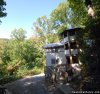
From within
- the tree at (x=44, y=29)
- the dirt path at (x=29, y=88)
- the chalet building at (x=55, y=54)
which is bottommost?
the dirt path at (x=29, y=88)

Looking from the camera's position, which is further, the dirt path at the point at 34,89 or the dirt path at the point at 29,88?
the dirt path at the point at 29,88

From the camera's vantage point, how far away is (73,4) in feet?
103

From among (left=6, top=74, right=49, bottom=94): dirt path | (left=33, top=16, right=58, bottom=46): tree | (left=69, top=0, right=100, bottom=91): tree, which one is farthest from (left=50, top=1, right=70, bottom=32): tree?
(left=69, top=0, right=100, bottom=91): tree

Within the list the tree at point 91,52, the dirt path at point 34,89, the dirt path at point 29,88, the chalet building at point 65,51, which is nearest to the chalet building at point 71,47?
the chalet building at point 65,51

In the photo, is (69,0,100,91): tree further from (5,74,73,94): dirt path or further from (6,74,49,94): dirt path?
(6,74,49,94): dirt path

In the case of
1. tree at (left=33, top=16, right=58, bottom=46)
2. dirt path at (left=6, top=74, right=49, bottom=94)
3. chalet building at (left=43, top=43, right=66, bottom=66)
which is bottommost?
dirt path at (left=6, top=74, right=49, bottom=94)

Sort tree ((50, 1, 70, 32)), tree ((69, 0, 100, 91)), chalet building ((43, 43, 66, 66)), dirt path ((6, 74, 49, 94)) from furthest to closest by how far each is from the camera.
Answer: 1. tree ((50, 1, 70, 32))
2. chalet building ((43, 43, 66, 66))
3. dirt path ((6, 74, 49, 94))
4. tree ((69, 0, 100, 91))

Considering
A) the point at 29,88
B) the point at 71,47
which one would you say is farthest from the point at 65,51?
the point at 29,88

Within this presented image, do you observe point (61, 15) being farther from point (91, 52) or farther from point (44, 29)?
point (91, 52)

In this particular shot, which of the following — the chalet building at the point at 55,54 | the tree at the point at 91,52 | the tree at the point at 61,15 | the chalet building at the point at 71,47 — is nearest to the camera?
the tree at the point at 91,52

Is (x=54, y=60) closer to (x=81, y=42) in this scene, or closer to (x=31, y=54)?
(x=31, y=54)

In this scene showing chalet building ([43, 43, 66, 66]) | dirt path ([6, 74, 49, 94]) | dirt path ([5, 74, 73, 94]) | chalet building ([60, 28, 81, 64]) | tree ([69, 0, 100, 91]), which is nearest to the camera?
tree ([69, 0, 100, 91])

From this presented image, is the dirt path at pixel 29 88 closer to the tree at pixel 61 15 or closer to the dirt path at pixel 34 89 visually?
the dirt path at pixel 34 89

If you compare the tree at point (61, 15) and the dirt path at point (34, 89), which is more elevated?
the tree at point (61, 15)
